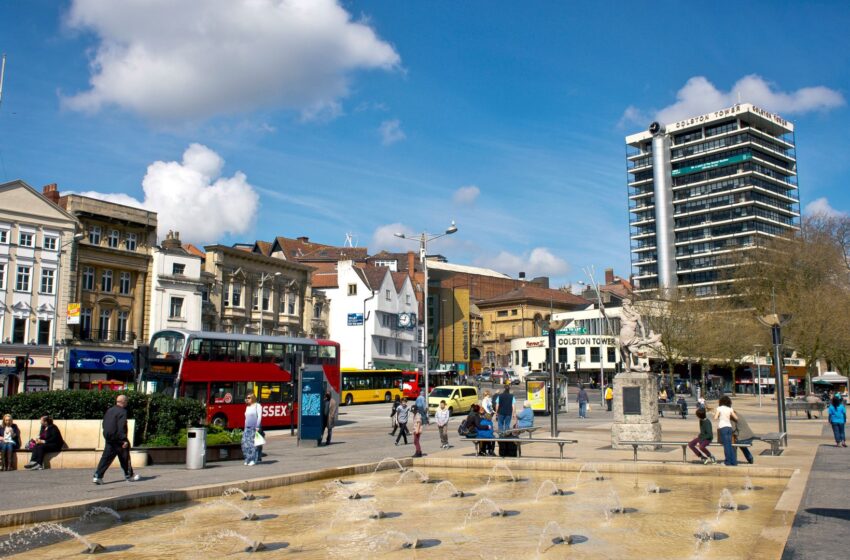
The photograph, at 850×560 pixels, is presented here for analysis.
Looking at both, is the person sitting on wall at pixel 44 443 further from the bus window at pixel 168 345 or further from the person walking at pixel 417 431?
the bus window at pixel 168 345

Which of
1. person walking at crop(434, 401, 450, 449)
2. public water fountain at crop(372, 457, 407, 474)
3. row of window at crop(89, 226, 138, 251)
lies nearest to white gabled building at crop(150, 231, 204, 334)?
row of window at crop(89, 226, 138, 251)

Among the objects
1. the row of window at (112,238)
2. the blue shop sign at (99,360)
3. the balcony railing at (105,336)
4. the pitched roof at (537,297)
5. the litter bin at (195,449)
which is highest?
the pitched roof at (537,297)

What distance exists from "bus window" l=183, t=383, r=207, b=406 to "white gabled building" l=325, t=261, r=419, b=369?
145ft

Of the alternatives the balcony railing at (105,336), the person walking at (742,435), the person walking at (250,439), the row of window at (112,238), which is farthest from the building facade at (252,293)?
the person walking at (742,435)

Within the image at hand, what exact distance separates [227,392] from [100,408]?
438 inches

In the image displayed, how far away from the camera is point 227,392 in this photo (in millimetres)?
30375

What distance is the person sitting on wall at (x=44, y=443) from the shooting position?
17.3 meters

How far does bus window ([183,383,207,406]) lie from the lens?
28953 mm

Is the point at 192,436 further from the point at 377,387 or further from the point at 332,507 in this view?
the point at 377,387

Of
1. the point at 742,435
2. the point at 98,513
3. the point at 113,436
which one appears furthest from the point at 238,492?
the point at 742,435

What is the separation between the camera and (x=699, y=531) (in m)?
9.93

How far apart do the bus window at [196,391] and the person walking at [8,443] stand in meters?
11.3

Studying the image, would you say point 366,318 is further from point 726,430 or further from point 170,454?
point 726,430

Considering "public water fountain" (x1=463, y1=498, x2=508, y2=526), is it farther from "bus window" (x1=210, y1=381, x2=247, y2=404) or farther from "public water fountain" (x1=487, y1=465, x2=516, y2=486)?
"bus window" (x1=210, y1=381, x2=247, y2=404)
